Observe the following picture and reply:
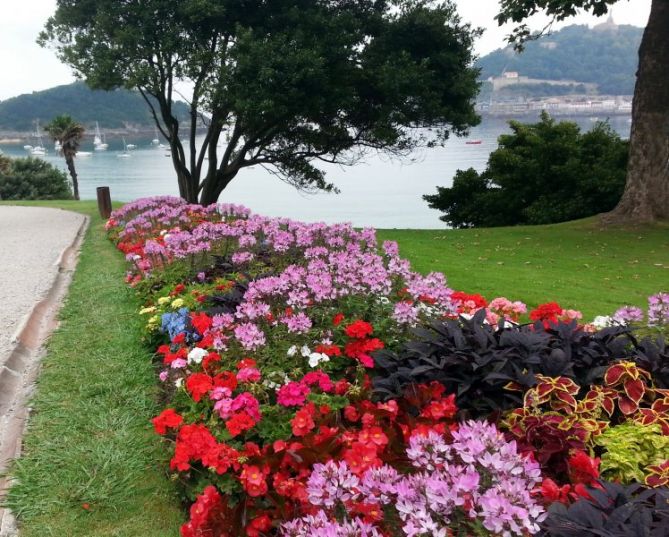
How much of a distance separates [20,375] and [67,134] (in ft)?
127

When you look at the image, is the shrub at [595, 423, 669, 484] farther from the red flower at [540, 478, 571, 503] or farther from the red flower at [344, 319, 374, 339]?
the red flower at [344, 319, 374, 339]

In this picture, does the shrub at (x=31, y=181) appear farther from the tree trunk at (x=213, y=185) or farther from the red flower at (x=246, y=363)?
the red flower at (x=246, y=363)

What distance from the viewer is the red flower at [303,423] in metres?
2.63

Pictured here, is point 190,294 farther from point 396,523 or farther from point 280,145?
point 280,145

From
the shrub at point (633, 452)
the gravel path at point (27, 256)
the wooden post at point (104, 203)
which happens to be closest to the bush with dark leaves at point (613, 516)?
the shrub at point (633, 452)

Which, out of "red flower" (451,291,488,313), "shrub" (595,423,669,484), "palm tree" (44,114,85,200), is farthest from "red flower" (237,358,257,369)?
"palm tree" (44,114,85,200)

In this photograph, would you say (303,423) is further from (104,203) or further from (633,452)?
(104,203)

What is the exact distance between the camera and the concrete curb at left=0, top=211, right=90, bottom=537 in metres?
3.41

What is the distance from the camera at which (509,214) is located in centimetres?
1714

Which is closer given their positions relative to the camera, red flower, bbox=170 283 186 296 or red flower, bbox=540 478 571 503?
red flower, bbox=540 478 571 503

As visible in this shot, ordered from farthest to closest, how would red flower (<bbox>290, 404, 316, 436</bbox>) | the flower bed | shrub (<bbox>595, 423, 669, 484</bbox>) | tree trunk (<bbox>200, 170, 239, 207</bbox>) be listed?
tree trunk (<bbox>200, 170, 239, 207</bbox>) → red flower (<bbox>290, 404, 316, 436</bbox>) → shrub (<bbox>595, 423, 669, 484</bbox>) → the flower bed

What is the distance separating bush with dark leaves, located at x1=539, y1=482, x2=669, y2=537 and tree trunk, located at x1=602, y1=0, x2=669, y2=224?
39.9ft

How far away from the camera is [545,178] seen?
641 inches

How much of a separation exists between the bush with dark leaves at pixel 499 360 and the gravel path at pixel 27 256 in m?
3.61
